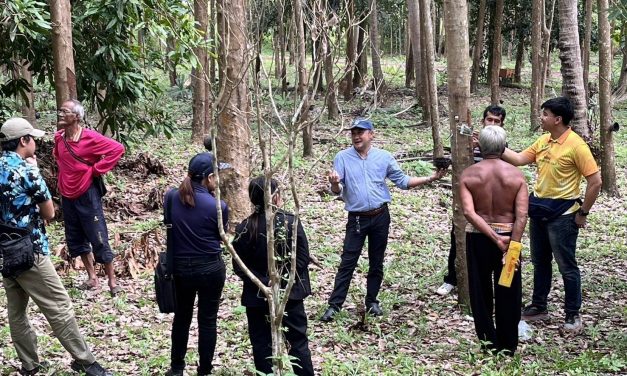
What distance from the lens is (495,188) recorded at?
5.35 m

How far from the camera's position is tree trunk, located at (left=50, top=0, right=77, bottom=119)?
7527 millimetres

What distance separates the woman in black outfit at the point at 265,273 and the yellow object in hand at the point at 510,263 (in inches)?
67.3

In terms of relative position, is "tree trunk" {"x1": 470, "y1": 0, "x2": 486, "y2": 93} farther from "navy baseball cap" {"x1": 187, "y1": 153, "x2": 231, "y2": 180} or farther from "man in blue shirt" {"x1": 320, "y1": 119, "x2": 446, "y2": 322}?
"navy baseball cap" {"x1": 187, "y1": 153, "x2": 231, "y2": 180}

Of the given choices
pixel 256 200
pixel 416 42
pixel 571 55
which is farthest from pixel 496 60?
pixel 256 200

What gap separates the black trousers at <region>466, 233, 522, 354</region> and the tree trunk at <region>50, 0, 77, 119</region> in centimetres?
486

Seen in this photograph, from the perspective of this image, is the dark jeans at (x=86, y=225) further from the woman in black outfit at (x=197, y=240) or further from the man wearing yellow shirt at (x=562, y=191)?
the man wearing yellow shirt at (x=562, y=191)

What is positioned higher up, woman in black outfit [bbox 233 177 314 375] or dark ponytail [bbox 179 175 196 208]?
dark ponytail [bbox 179 175 196 208]

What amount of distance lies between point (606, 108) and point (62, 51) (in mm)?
8187

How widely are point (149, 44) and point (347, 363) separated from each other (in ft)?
24.0

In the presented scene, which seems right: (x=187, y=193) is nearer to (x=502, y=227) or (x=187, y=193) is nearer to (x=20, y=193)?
(x=20, y=193)

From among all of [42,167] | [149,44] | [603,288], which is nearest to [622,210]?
[603,288]

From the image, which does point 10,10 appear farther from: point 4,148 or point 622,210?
point 622,210

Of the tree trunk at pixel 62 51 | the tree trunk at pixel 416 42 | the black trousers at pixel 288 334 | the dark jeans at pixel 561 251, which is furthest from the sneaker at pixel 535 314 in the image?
the tree trunk at pixel 416 42

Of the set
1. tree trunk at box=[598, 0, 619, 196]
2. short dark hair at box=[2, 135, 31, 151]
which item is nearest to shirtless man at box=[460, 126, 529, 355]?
short dark hair at box=[2, 135, 31, 151]
